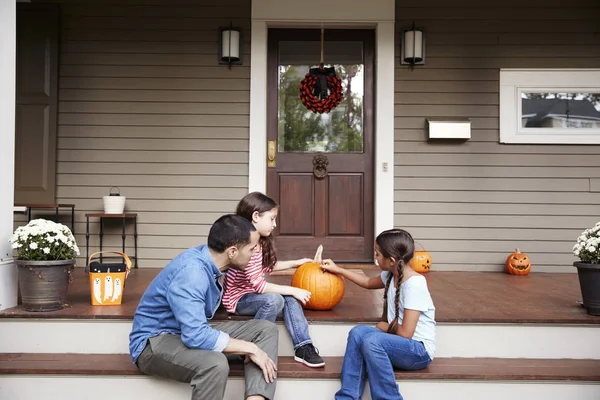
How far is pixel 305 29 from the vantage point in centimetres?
511

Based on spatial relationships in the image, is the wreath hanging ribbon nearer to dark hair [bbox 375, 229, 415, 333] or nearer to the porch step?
dark hair [bbox 375, 229, 415, 333]

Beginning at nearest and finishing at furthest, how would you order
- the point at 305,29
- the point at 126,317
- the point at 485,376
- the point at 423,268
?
the point at 485,376, the point at 126,317, the point at 423,268, the point at 305,29

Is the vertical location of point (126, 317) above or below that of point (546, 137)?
below

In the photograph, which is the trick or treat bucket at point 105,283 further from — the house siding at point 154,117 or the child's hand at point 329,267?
the house siding at point 154,117

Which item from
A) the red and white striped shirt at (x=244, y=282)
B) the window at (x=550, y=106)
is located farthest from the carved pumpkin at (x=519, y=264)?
the red and white striped shirt at (x=244, y=282)

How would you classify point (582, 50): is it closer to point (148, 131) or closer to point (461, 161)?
point (461, 161)

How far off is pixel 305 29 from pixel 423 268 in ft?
8.07

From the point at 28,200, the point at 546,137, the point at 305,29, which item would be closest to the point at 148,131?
the point at 28,200

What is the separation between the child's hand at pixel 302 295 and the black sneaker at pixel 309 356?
0.22 metres

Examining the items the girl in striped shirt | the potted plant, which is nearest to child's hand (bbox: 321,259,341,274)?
the girl in striped shirt

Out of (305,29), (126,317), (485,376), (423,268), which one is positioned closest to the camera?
(485,376)

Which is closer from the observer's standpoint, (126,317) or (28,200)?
(126,317)

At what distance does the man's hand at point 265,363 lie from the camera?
228 cm

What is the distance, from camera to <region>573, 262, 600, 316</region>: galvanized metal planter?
2.94 m
